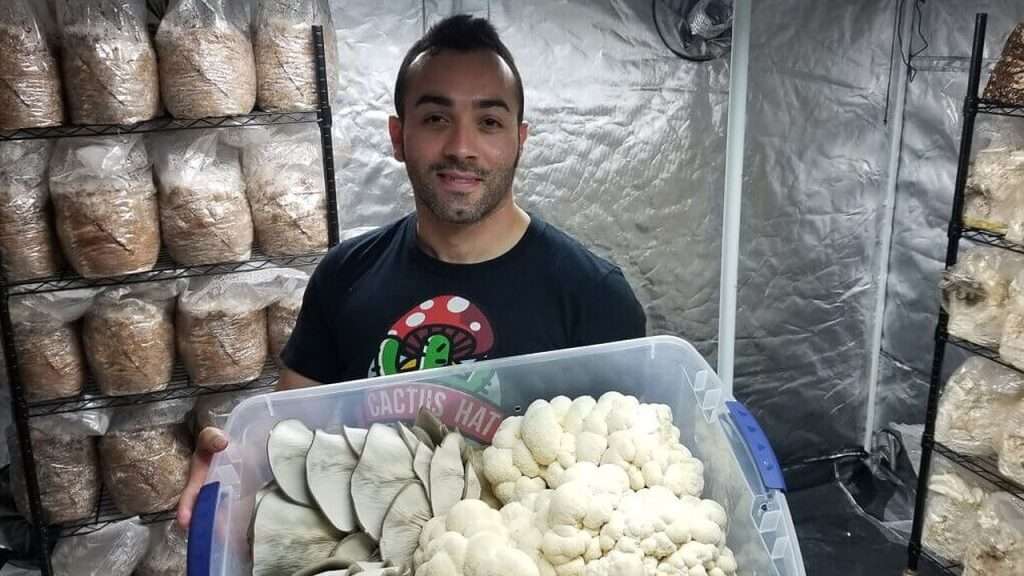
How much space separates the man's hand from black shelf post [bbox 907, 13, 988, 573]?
1761 millimetres

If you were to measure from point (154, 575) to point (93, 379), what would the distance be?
1.68ft

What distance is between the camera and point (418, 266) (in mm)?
1229

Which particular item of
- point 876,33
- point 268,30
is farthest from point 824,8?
point 268,30

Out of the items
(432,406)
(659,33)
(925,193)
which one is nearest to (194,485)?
(432,406)

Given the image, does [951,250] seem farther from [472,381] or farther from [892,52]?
[472,381]

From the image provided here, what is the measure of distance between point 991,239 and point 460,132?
1407 mm

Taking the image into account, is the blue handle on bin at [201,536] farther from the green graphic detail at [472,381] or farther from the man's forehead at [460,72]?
the man's forehead at [460,72]

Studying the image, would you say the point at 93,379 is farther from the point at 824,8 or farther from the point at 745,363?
the point at 824,8

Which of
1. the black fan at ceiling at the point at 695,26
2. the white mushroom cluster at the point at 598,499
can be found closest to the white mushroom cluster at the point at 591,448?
the white mushroom cluster at the point at 598,499

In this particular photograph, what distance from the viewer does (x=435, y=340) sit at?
118cm

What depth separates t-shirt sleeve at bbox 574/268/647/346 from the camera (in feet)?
3.99

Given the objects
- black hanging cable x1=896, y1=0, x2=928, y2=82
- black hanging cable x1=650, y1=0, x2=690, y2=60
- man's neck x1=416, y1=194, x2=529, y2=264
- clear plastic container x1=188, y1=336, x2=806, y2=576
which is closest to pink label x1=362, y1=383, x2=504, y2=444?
clear plastic container x1=188, y1=336, x2=806, y2=576

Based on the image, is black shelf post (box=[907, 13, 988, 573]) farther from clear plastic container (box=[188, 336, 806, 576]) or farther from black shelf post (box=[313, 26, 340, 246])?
black shelf post (box=[313, 26, 340, 246])

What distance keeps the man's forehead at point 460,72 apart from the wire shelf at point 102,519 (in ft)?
4.18
